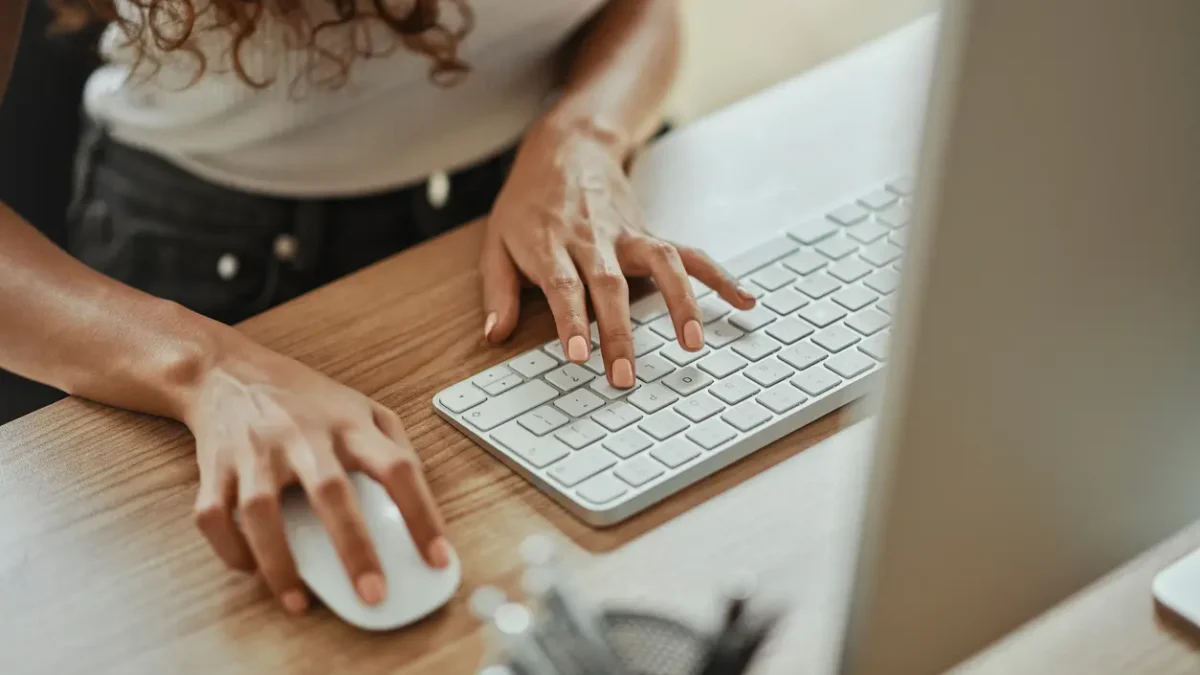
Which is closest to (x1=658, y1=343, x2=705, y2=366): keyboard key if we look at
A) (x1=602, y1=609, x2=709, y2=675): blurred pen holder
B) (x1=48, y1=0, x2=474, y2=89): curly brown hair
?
(x1=602, y1=609, x2=709, y2=675): blurred pen holder

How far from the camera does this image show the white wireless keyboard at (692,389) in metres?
0.58

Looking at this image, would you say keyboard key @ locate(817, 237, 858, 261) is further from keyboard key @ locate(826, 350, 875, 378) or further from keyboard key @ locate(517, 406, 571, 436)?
keyboard key @ locate(517, 406, 571, 436)

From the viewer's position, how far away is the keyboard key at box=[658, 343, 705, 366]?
2.15ft

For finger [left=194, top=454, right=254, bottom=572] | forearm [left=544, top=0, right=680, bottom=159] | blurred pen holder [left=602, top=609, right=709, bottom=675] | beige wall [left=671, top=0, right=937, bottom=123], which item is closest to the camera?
blurred pen holder [left=602, top=609, right=709, bottom=675]

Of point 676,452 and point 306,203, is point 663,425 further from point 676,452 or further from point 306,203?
point 306,203

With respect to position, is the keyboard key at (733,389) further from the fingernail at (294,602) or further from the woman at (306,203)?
the fingernail at (294,602)

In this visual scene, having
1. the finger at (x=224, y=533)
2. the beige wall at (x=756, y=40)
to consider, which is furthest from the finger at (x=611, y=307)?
the beige wall at (x=756, y=40)

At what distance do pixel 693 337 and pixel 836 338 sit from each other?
3.2 inches

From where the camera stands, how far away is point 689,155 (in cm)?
89

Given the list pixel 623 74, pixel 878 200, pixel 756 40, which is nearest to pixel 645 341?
pixel 878 200

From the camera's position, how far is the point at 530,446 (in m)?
0.60

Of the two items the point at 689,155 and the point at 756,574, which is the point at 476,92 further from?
the point at 756,574

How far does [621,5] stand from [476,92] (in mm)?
146

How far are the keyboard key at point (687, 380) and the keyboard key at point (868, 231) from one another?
0.18 metres
